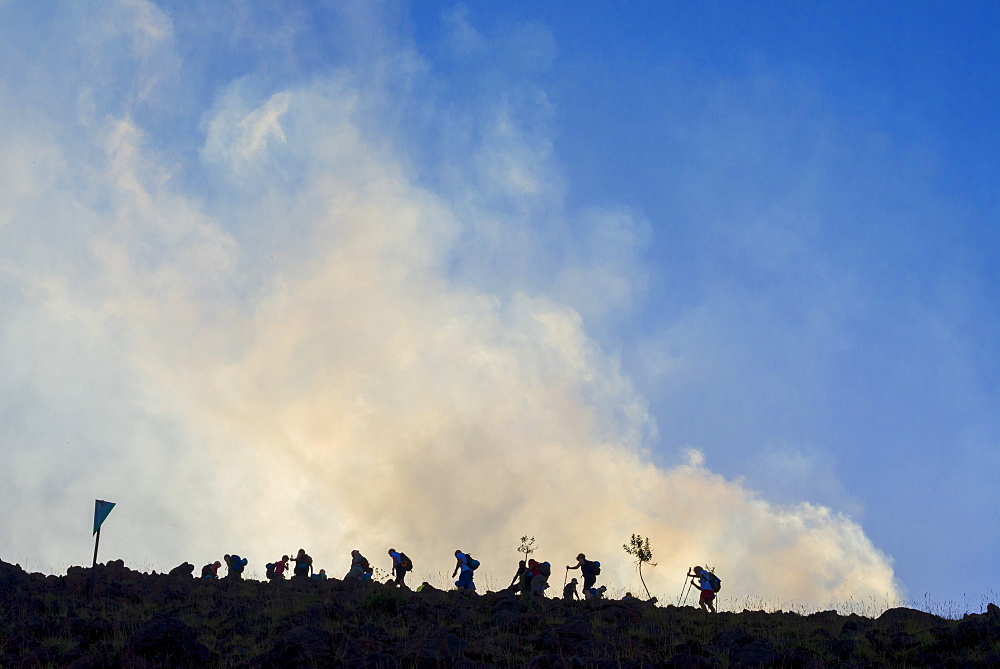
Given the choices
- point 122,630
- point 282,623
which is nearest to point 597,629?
point 282,623

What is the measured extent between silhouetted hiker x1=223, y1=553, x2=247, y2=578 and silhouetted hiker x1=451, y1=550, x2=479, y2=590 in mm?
7634

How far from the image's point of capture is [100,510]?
2133 centimetres

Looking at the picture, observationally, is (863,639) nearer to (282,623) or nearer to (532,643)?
(532,643)

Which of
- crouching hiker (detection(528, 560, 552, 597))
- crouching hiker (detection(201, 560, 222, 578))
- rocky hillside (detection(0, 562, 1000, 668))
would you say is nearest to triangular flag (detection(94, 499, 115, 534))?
rocky hillside (detection(0, 562, 1000, 668))

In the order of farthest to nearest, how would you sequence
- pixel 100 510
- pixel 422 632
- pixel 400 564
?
1. pixel 400 564
2. pixel 100 510
3. pixel 422 632

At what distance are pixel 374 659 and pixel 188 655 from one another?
3530 millimetres

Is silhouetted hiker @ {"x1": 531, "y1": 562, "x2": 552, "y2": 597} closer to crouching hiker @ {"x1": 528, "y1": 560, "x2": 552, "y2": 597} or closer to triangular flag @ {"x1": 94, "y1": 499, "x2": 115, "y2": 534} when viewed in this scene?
crouching hiker @ {"x1": 528, "y1": 560, "x2": 552, "y2": 597}

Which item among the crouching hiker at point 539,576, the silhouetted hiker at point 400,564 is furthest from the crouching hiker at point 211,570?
the crouching hiker at point 539,576

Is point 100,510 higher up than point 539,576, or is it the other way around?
point 100,510

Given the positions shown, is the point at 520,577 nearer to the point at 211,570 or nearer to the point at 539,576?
the point at 539,576

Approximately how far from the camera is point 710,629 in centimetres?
1884

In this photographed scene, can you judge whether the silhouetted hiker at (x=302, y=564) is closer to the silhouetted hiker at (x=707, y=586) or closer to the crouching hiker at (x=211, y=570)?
the crouching hiker at (x=211, y=570)

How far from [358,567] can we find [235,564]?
4.16 meters

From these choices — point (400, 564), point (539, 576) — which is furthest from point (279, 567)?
point (539, 576)
